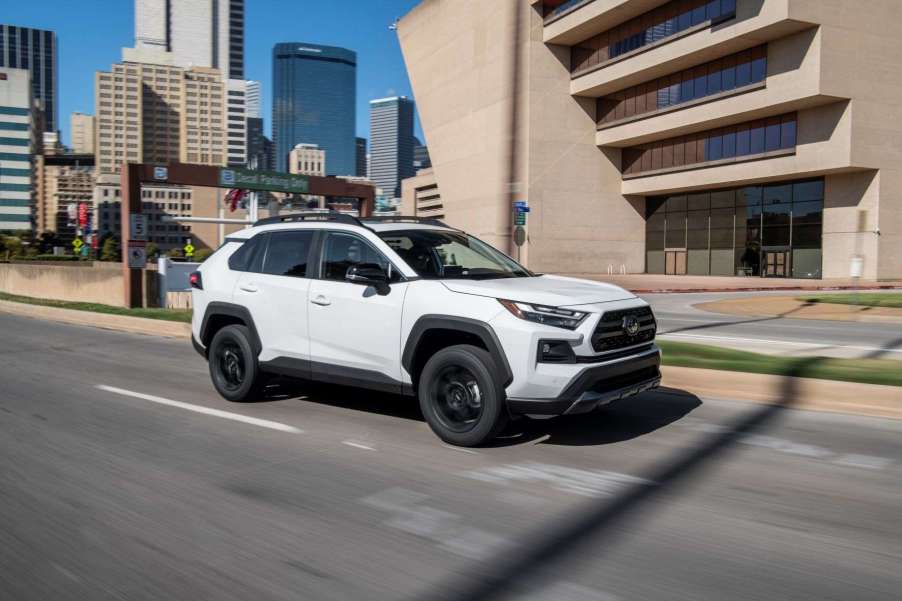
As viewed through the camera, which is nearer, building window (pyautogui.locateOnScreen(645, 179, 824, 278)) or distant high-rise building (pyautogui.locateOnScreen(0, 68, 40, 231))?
building window (pyautogui.locateOnScreen(645, 179, 824, 278))

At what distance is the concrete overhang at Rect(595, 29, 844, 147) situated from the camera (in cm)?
3644

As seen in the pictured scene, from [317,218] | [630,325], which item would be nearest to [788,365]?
[630,325]

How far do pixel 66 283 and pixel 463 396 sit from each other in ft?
80.1

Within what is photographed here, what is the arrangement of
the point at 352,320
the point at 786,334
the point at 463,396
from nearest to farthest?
1. the point at 463,396
2. the point at 352,320
3. the point at 786,334

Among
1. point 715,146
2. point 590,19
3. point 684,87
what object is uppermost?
point 590,19

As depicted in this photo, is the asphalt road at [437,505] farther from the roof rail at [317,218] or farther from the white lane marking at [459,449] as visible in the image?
the roof rail at [317,218]

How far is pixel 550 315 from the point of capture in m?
5.41

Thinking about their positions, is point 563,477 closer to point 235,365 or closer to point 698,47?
point 235,365

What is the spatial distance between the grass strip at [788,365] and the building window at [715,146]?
34.8 m

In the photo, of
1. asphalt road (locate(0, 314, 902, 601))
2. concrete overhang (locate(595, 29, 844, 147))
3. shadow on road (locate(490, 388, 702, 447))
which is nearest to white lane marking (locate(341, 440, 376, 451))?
asphalt road (locate(0, 314, 902, 601))

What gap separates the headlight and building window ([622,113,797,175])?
3941cm

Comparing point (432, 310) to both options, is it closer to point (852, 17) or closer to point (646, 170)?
point (852, 17)

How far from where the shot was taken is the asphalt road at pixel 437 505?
350cm

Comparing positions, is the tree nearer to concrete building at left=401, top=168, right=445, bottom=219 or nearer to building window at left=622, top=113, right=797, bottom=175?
concrete building at left=401, top=168, right=445, bottom=219
